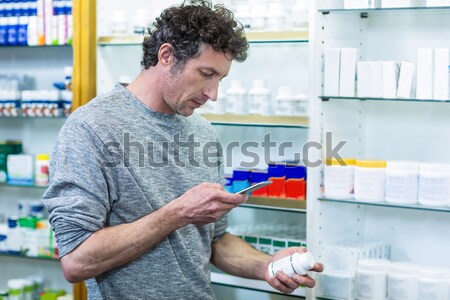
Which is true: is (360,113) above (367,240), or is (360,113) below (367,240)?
above

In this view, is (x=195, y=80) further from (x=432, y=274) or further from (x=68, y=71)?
(x=68, y=71)

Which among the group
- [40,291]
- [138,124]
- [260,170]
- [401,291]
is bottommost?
[40,291]

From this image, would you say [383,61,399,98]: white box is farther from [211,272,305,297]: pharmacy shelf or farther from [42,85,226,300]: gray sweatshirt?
[211,272,305,297]: pharmacy shelf

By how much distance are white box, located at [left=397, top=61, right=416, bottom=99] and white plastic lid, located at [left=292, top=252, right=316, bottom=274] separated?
35.0 inches

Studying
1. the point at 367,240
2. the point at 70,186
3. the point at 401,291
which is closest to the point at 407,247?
the point at 367,240

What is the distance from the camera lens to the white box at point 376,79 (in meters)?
2.94

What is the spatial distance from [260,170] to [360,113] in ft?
1.71

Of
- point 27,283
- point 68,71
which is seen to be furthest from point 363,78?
point 27,283

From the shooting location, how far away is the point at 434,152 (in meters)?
3.16

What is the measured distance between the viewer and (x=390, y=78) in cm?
292

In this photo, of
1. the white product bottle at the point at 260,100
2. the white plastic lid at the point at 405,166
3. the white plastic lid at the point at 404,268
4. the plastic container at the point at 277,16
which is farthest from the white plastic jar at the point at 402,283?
the plastic container at the point at 277,16

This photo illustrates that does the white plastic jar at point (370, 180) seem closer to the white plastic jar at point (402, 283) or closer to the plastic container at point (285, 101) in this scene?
the white plastic jar at point (402, 283)

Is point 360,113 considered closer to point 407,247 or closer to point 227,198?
point 407,247

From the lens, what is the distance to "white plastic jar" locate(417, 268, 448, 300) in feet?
9.25
